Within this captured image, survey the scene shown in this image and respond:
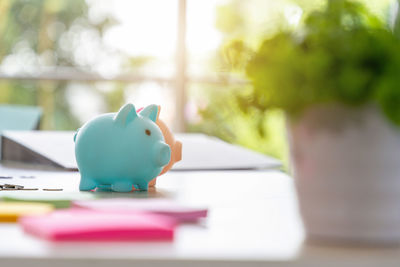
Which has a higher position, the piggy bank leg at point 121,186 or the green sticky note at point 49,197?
the piggy bank leg at point 121,186

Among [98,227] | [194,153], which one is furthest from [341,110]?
[194,153]

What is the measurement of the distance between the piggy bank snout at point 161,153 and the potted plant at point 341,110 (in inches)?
14.4

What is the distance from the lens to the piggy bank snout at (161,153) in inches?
34.4

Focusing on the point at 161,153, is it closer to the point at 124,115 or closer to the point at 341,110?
the point at 124,115

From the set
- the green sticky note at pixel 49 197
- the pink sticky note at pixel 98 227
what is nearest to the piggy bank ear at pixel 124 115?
the green sticky note at pixel 49 197

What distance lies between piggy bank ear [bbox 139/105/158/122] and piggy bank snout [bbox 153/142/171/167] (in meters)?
0.07

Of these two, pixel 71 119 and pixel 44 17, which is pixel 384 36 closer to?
pixel 71 119

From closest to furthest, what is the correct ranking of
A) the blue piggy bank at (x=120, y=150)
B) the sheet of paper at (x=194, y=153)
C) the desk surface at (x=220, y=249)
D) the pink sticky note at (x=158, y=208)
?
the desk surface at (x=220, y=249) < the pink sticky note at (x=158, y=208) < the blue piggy bank at (x=120, y=150) < the sheet of paper at (x=194, y=153)

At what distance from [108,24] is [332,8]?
4.58 metres

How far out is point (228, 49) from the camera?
1.73ft

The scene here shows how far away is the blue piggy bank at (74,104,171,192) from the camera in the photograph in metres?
0.87

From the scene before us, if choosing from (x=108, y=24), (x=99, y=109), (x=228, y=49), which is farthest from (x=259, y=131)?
(x=108, y=24)

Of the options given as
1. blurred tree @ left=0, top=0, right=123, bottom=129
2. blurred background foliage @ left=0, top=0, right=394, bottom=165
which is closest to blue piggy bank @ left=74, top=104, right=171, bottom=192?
blurred background foliage @ left=0, top=0, right=394, bottom=165

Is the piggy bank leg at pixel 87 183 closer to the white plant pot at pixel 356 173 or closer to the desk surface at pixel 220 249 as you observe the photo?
the desk surface at pixel 220 249
